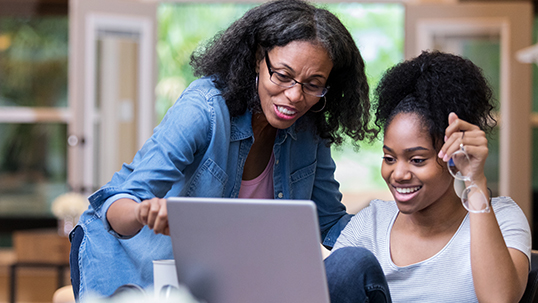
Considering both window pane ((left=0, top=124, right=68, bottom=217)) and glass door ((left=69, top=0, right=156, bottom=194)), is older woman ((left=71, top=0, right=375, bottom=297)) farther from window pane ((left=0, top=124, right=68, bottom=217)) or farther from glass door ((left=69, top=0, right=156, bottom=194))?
window pane ((left=0, top=124, right=68, bottom=217))

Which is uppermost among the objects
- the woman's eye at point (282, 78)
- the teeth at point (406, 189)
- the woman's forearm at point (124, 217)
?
the woman's eye at point (282, 78)

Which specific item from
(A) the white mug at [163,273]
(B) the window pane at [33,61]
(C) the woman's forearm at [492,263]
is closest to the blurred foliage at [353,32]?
(B) the window pane at [33,61]

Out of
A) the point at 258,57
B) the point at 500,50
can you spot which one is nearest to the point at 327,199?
the point at 258,57

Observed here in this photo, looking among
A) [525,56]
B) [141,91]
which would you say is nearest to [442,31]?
[525,56]

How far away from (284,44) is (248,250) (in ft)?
1.88

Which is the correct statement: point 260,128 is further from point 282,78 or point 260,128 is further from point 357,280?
point 357,280

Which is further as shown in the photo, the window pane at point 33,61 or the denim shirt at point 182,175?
the window pane at point 33,61

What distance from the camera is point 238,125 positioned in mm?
1398

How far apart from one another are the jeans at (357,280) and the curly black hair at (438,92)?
34 centimetres

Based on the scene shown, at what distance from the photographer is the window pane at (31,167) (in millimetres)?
4848

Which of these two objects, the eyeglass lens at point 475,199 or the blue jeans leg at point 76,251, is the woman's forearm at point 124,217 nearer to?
the blue jeans leg at point 76,251

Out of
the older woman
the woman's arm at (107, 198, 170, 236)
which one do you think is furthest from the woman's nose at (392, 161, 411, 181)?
the woman's arm at (107, 198, 170, 236)

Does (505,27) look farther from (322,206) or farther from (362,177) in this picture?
(362,177)

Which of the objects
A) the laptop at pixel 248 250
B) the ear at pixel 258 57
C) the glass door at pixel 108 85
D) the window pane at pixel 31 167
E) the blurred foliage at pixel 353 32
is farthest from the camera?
the blurred foliage at pixel 353 32
